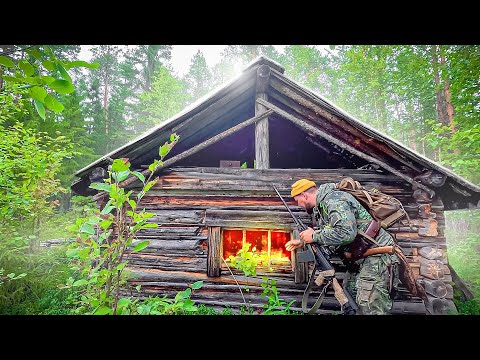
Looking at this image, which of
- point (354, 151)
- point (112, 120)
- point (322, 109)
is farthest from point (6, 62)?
point (112, 120)

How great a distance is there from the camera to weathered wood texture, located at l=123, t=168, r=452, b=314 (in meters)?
4.61

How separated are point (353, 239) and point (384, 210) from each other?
3.12 feet

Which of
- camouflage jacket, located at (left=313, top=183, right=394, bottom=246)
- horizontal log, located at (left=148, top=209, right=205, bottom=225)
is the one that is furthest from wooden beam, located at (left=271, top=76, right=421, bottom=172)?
horizontal log, located at (left=148, top=209, right=205, bottom=225)

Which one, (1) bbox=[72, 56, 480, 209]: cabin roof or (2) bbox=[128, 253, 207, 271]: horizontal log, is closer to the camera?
(1) bbox=[72, 56, 480, 209]: cabin roof

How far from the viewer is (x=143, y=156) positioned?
512cm

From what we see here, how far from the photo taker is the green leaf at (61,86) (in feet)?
4.14

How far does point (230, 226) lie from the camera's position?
494 centimetres

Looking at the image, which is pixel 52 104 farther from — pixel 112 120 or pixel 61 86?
pixel 112 120

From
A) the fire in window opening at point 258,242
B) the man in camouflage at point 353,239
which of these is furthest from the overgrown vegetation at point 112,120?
the man in camouflage at point 353,239

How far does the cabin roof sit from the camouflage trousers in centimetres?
182

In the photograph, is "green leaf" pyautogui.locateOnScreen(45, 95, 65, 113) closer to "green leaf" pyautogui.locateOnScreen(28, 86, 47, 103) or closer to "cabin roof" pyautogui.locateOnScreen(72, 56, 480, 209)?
"green leaf" pyautogui.locateOnScreen(28, 86, 47, 103)

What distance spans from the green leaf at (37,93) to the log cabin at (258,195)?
3.50m

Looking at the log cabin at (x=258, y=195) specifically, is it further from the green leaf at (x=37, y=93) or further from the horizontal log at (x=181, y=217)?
the green leaf at (x=37, y=93)
